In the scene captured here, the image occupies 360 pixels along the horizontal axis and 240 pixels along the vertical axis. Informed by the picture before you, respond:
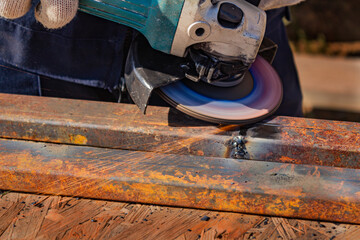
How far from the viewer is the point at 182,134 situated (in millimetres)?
1225

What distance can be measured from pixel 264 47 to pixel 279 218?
74 cm

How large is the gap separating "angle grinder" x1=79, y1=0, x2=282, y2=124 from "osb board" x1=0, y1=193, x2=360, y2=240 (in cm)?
34

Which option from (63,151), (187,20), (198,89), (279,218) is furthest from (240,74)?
(63,151)

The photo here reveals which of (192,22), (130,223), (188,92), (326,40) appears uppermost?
(192,22)

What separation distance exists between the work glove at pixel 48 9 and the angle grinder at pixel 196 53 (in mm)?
79

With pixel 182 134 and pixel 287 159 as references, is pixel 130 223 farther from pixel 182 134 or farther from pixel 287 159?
pixel 287 159

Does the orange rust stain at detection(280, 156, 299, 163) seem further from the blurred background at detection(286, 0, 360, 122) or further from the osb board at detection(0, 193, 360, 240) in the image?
the blurred background at detection(286, 0, 360, 122)

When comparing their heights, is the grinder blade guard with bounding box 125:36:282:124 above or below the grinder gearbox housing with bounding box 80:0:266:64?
below

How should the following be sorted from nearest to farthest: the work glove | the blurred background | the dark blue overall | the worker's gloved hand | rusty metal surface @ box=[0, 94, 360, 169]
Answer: the work glove
rusty metal surface @ box=[0, 94, 360, 169]
the worker's gloved hand
the dark blue overall
the blurred background

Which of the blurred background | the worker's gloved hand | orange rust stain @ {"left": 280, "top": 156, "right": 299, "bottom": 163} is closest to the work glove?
the worker's gloved hand

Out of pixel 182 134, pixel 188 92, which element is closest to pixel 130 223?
pixel 182 134

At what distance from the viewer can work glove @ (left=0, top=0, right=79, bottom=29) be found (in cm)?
111

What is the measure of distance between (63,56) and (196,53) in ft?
1.88

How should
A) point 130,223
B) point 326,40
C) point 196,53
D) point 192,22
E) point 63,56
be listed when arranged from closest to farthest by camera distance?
point 130,223 → point 192,22 → point 196,53 → point 63,56 → point 326,40
